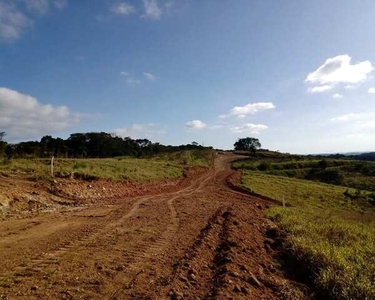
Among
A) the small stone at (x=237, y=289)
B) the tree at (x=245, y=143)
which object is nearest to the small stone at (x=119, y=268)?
the small stone at (x=237, y=289)

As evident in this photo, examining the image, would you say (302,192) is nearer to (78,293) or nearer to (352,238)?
(352,238)

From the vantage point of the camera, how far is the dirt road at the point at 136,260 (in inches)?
213

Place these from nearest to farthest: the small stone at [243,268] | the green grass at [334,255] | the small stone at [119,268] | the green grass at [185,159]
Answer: the small stone at [119,268] < the green grass at [334,255] < the small stone at [243,268] < the green grass at [185,159]

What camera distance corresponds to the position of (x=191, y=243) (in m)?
8.55

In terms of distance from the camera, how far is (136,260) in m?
6.85

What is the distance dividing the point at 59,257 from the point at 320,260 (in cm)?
546

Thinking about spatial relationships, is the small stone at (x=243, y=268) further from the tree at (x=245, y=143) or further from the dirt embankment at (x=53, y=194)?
the tree at (x=245, y=143)

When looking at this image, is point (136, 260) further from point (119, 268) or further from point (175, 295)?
point (175, 295)

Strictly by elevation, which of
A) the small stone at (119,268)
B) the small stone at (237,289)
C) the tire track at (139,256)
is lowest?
the small stone at (237,289)

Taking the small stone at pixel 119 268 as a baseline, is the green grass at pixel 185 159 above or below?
above

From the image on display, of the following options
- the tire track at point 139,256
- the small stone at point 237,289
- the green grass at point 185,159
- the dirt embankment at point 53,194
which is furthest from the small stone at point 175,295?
the green grass at point 185,159

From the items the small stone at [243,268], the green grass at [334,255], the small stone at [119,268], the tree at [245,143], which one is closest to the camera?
the small stone at [119,268]

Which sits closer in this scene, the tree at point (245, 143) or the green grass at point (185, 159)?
the green grass at point (185, 159)

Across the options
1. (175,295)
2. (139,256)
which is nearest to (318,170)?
(139,256)
